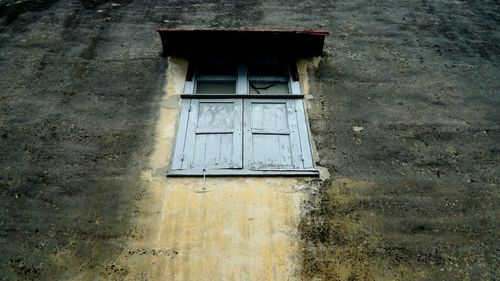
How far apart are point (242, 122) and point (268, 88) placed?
31.9 inches

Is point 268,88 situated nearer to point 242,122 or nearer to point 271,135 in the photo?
point 242,122

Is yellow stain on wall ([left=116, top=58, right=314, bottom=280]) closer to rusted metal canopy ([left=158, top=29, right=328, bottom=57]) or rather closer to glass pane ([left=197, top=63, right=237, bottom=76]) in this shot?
glass pane ([left=197, top=63, right=237, bottom=76])

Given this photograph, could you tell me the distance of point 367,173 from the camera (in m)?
3.92

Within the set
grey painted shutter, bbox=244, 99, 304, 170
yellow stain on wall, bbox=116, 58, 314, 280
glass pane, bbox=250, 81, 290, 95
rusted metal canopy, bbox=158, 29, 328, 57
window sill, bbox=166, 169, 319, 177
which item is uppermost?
rusted metal canopy, bbox=158, 29, 328, 57

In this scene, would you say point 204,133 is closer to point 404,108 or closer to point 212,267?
point 212,267

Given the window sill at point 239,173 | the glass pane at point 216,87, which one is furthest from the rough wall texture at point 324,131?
the glass pane at point 216,87

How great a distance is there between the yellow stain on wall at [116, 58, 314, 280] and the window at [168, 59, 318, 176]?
18 centimetres

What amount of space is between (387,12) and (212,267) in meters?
4.97

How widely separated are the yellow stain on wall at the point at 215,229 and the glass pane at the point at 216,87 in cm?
134

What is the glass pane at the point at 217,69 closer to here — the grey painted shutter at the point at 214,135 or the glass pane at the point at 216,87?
the glass pane at the point at 216,87

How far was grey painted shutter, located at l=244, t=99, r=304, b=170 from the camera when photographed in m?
4.06

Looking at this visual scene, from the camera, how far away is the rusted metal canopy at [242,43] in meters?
4.95

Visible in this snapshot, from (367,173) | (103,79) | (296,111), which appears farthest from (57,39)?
(367,173)

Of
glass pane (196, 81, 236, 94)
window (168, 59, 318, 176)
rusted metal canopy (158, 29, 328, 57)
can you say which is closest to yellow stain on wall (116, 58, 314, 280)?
window (168, 59, 318, 176)
